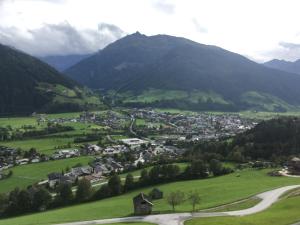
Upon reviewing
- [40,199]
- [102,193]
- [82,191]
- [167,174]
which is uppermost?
[167,174]

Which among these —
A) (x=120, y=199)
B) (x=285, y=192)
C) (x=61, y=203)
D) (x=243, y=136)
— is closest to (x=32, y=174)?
(x=61, y=203)

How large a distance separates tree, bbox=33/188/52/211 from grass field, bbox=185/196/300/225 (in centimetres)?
5340

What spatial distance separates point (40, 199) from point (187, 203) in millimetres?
41028

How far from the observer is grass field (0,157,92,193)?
511 ft

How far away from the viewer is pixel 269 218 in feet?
230

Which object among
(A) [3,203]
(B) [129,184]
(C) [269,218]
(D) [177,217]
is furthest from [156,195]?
(C) [269,218]

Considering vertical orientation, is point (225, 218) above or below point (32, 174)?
above

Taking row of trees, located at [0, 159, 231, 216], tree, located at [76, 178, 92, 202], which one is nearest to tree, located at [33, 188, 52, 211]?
row of trees, located at [0, 159, 231, 216]

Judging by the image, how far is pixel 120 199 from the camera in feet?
370

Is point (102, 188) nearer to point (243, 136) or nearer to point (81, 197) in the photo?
point (81, 197)

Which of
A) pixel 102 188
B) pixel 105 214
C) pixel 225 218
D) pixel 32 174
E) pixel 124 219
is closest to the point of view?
pixel 225 218

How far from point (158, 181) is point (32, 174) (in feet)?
196

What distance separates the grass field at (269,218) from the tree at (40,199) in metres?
53.4

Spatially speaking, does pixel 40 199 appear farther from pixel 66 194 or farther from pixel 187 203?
pixel 187 203
